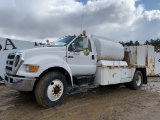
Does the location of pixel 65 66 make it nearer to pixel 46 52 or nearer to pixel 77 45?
pixel 46 52

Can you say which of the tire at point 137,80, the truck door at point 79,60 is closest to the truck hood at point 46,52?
the truck door at point 79,60

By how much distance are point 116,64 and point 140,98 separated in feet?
5.64

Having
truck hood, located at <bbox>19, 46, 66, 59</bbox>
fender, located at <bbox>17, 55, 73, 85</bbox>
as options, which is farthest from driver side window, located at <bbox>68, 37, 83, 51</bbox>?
fender, located at <bbox>17, 55, 73, 85</bbox>

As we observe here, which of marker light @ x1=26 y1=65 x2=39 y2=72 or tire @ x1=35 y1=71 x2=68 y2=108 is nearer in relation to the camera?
marker light @ x1=26 y1=65 x2=39 y2=72

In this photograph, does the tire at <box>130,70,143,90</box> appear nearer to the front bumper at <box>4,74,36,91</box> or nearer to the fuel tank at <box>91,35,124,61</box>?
the fuel tank at <box>91,35,124,61</box>

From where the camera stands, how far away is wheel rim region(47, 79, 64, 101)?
5.99 m

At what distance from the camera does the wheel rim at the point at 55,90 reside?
5.99 meters

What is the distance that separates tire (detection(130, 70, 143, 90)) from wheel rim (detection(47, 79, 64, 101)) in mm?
4839

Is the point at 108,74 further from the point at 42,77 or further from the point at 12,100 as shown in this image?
the point at 12,100

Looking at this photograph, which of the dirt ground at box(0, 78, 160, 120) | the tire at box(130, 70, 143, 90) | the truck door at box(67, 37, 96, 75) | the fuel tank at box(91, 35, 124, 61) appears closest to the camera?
the dirt ground at box(0, 78, 160, 120)

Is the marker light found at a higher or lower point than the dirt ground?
higher

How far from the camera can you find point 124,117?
213 inches

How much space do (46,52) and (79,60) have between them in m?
1.40

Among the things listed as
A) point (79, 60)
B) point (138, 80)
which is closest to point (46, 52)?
point (79, 60)
